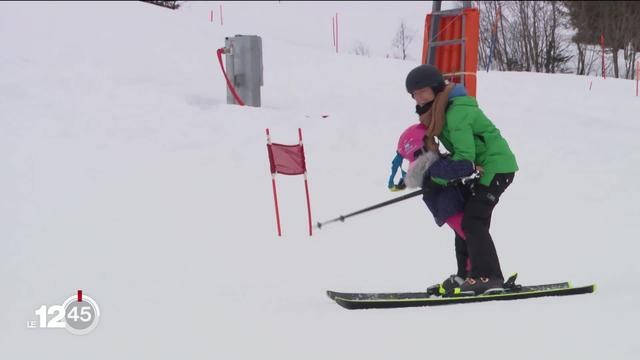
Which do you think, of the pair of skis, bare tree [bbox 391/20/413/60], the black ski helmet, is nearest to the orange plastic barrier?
the pair of skis

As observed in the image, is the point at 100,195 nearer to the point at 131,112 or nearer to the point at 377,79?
the point at 131,112

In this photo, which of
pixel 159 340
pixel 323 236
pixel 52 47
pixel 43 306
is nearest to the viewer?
pixel 159 340

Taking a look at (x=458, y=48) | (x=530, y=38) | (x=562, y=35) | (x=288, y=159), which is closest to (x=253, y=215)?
(x=288, y=159)

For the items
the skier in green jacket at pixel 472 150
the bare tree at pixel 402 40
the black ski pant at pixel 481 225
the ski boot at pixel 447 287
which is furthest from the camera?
the bare tree at pixel 402 40

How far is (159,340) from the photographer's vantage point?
12.7 feet

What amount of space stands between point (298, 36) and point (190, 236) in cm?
2252

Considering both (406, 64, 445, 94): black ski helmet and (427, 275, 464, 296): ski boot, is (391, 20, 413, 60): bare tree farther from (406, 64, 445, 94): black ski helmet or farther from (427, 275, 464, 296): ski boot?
(406, 64, 445, 94): black ski helmet

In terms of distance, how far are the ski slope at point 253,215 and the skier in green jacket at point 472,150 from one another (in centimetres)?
27

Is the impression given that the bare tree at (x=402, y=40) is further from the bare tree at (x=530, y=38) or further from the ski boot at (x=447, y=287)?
the ski boot at (x=447, y=287)

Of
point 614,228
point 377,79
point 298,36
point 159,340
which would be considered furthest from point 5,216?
point 298,36

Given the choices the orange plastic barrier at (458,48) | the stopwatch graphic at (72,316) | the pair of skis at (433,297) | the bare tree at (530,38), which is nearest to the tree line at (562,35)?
the bare tree at (530,38)

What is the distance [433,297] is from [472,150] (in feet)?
3.33

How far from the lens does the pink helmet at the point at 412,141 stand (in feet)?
14.4

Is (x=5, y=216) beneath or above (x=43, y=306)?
above
